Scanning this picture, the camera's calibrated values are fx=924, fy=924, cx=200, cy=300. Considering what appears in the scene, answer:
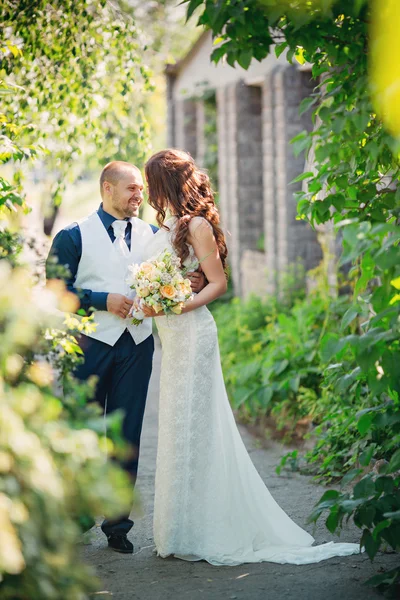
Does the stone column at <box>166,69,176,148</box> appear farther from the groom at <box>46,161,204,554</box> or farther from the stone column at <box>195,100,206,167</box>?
the groom at <box>46,161,204,554</box>

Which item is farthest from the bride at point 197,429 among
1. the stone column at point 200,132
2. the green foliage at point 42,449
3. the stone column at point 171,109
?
the stone column at point 171,109

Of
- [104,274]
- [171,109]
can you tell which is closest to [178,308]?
[104,274]

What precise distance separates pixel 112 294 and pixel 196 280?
47 centimetres

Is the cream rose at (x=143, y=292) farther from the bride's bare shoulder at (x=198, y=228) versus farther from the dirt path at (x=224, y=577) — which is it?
the dirt path at (x=224, y=577)

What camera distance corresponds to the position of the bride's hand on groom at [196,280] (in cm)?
504

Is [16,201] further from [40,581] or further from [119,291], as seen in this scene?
[40,581]

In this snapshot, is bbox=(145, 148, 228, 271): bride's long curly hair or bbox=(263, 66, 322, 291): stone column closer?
bbox=(145, 148, 228, 271): bride's long curly hair

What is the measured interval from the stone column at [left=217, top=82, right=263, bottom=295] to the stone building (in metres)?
0.01

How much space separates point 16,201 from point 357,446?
227 cm

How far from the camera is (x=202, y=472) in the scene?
4973mm

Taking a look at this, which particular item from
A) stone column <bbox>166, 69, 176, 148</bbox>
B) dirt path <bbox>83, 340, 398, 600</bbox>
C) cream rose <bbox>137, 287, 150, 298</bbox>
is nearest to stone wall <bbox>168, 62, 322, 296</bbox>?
stone column <bbox>166, 69, 176, 148</bbox>

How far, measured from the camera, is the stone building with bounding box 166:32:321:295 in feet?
36.4

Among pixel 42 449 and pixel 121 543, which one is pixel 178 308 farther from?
pixel 42 449

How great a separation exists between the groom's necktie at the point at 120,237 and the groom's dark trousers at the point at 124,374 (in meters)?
0.46
